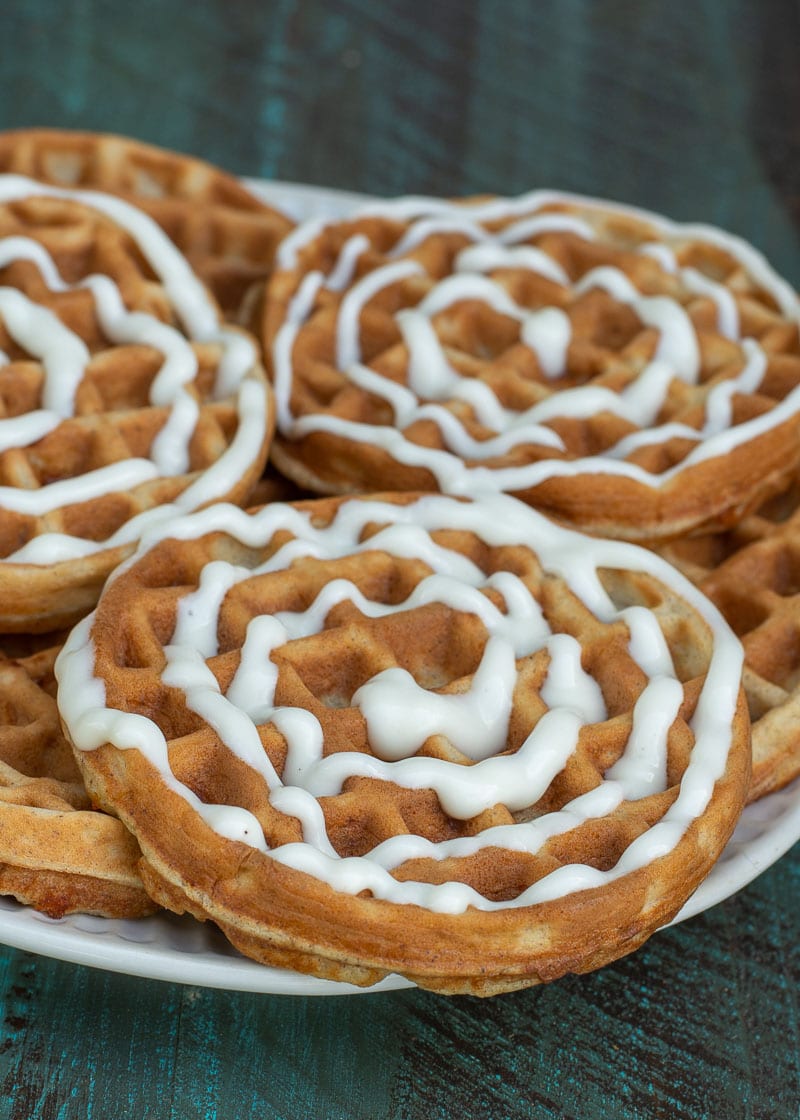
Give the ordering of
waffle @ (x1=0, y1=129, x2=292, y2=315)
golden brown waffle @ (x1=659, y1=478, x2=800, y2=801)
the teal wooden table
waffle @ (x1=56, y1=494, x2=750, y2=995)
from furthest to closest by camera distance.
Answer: waffle @ (x1=0, y1=129, x2=292, y2=315)
golden brown waffle @ (x1=659, y1=478, x2=800, y2=801)
the teal wooden table
waffle @ (x1=56, y1=494, x2=750, y2=995)

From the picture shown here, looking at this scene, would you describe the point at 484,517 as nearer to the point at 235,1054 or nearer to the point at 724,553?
the point at 724,553

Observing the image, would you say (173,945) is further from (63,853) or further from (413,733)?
(413,733)

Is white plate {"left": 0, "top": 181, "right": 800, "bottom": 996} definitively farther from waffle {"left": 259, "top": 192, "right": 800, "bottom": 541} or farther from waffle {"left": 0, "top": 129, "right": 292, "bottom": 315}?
waffle {"left": 0, "top": 129, "right": 292, "bottom": 315}

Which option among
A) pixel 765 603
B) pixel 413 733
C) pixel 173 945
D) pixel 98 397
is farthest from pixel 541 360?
pixel 173 945

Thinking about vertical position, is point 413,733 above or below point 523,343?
below

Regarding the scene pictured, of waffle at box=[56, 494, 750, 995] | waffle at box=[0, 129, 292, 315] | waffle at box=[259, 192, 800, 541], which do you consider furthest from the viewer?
waffle at box=[0, 129, 292, 315]

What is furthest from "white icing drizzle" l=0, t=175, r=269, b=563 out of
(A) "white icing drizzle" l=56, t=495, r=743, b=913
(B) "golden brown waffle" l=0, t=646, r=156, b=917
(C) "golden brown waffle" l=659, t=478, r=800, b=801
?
(C) "golden brown waffle" l=659, t=478, r=800, b=801

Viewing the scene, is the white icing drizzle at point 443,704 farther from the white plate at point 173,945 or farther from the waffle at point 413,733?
the white plate at point 173,945
